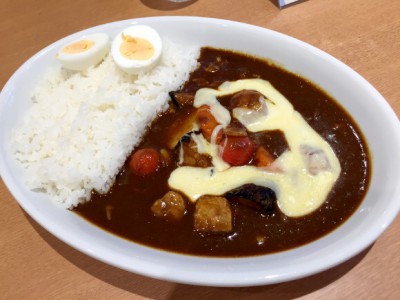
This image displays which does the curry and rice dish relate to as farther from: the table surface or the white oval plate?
the table surface

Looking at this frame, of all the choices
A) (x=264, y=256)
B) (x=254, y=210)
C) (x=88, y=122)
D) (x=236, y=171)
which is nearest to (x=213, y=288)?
(x=264, y=256)

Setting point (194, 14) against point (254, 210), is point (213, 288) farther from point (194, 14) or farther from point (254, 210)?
point (194, 14)

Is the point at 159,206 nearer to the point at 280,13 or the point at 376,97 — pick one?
the point at 376,97

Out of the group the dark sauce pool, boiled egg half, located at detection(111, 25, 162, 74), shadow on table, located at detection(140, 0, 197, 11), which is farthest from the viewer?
shadow on table, located at detection(140, 0, 197, 11)

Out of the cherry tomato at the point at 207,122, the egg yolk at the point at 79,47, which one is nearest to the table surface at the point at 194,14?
the egg yolk at the point at 79,47

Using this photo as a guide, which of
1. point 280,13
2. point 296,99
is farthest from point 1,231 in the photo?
point 280,13

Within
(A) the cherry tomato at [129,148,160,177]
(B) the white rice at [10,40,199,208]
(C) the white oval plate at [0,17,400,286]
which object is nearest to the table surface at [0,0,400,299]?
(C) the white oval plate at [0,17,400,286]
